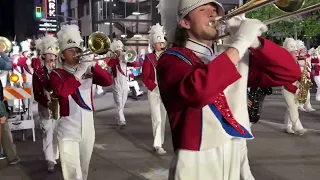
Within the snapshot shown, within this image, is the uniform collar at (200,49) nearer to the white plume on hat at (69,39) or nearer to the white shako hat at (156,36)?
the white plume on hat at (69,39)

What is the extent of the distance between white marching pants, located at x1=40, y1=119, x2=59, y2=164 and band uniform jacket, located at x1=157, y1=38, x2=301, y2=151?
439cm

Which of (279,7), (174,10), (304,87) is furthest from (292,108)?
(174,10)

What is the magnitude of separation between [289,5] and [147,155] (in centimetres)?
465

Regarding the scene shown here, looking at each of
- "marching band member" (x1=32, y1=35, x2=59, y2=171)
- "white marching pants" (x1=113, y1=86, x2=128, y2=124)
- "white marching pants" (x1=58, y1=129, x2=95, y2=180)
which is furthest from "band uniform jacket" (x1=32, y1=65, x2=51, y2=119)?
"white marching pants" (x1=113, y1=86, x2=128, y2=124)

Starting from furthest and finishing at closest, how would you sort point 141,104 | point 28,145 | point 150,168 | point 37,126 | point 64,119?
point 141,104, point 37,126, point 28,145, point 150,168, point 64,119

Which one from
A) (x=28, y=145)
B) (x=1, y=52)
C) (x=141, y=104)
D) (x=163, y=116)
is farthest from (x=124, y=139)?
(x=141, y=104)

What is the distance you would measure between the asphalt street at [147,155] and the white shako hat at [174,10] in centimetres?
323

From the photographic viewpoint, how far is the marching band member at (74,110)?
434 centimetres

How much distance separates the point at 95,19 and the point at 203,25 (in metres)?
38.2

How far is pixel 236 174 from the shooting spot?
2301 millimetres

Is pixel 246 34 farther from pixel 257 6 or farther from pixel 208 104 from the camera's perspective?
pixel 208 104

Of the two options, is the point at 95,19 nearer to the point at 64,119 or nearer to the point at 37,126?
the point at 37,126

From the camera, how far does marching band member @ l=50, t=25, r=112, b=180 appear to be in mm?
4336

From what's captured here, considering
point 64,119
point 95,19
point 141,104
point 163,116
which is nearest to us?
point 64,119
